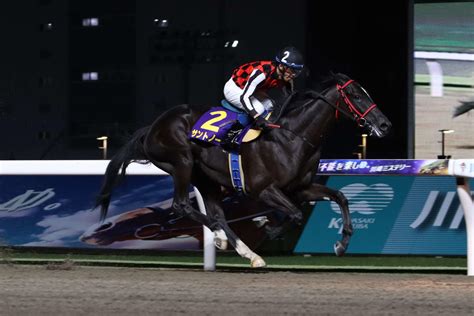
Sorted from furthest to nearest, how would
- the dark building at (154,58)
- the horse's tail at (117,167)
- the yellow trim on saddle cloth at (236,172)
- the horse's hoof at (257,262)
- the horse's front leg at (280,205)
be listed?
the dark building at (154,58)
the horse's tail at (117,167)
the yellow trim on saddle cloth at (236,172)
the horse's hoof at (257,262)
the horse's front leg at (280,205)

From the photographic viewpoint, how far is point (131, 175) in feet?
27.5

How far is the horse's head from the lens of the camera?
7383mm

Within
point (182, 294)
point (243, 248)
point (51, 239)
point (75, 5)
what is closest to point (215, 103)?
point (75, 5)

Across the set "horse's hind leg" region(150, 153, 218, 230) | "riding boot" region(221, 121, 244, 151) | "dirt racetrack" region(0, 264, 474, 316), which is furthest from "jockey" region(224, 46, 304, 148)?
"dirt racetrack" region(0, 264, 474, 316)

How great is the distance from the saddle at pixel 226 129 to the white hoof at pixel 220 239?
0.64 metres

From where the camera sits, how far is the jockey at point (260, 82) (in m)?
7.38

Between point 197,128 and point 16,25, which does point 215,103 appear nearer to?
point 16,25

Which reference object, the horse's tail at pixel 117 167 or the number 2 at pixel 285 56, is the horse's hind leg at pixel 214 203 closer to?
the horse's tail at pixel 117 167

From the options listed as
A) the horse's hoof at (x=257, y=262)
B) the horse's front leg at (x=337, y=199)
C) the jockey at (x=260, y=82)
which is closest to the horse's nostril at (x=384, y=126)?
the horse's front leg at (x=337, y=199)

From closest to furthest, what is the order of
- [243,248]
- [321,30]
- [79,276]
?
[79,276]
[243,248]
[321,30]

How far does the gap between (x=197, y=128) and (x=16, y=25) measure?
11132 mm

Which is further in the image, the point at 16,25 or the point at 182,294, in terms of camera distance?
the point at 16,25

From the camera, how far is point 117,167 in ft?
26.3

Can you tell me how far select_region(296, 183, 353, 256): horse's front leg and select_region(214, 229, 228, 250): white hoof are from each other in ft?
2.11
